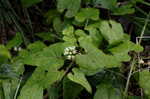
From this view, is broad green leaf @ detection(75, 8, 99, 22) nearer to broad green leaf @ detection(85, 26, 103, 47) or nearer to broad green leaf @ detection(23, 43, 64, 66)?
broad green leaf @ detection(85, 26, 103, 47)

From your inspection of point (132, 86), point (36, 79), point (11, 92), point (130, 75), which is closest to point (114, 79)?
point (130, 75)

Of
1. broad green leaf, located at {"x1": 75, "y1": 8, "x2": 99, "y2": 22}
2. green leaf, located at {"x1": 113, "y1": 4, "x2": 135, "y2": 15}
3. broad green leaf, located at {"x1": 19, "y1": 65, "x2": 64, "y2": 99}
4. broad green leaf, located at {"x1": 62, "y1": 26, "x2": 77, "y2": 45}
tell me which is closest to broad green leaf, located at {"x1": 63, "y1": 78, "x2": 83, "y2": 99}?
broad green leaf, located at {"x1": 19, "y1": 65, "x2": 64, "y2": 99}

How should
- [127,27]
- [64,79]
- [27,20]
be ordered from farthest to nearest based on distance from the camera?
[27,20]
[127,27]
[64,79]

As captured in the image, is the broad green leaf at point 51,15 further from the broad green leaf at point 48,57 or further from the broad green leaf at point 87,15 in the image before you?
the broad green leaf at point 48,57

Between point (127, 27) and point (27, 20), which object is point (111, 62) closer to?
point (127, 27)

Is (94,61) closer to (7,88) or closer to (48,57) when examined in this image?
(48,57)

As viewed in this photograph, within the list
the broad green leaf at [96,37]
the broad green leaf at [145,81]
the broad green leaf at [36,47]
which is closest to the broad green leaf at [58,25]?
the broad green leaf at [36,47]

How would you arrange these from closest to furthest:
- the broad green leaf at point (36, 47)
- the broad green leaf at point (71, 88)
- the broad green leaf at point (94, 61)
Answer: the broad green leaf at point (94, 61), the broad green leaf at point (71, 88), the broad green leaf at point (36, 47)
